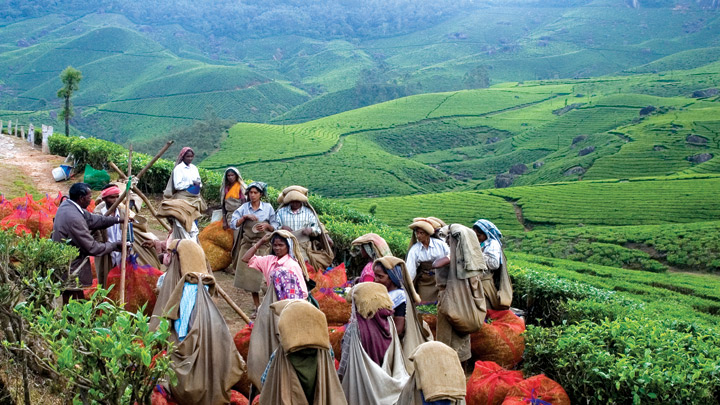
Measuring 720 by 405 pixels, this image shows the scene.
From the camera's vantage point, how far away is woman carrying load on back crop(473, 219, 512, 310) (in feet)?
21.7

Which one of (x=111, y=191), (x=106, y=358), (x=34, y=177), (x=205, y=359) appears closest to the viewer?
(x=106, y=358)

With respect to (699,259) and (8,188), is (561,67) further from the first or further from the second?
(8,188)

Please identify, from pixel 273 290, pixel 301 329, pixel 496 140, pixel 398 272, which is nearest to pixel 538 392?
pixel 398 272

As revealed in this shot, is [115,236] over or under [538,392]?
over

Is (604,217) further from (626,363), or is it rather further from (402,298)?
(402,298)

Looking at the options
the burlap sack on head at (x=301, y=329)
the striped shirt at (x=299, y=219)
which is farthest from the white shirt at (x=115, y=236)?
the burlap sack on head at (x=301, y=329)

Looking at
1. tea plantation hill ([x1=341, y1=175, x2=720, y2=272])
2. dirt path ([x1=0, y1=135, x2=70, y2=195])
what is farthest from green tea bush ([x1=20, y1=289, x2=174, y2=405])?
tea plantation hill ([x1=341, y1=175, x2=720, y2=272])

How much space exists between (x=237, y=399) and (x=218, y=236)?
4639 mm

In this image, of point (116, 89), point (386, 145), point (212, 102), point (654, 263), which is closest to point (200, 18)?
point (116, 89)

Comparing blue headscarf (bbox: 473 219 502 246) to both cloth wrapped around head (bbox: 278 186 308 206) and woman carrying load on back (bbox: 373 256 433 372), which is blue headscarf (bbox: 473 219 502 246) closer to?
woman carrying load on back (bbox: 373 256 433 372)

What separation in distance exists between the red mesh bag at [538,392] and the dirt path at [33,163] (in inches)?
476

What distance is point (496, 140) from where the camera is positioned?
3204 inches

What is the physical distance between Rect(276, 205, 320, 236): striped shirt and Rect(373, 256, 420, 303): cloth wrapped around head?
8.50ft

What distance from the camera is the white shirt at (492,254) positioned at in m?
6.60
